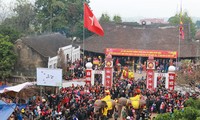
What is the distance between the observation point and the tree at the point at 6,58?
2497 cm

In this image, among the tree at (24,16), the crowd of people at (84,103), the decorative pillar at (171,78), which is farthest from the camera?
the tree at (24,16)

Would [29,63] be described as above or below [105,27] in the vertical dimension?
below

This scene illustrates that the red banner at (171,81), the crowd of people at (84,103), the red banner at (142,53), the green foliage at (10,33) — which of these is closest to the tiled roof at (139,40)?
the red banner at (142,53)

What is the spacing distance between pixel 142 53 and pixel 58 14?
527 inches

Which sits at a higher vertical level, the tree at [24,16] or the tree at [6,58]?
the tree at [24,16]

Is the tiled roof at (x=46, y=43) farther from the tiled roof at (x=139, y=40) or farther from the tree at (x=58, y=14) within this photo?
the tree at (x=58, y=14)

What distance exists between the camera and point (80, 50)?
3797 cm

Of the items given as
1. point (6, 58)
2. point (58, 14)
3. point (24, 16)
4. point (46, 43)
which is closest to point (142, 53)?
point (46, 43)

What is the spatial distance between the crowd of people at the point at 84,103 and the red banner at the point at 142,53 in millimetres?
9692

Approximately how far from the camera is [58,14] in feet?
142

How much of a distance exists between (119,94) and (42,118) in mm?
5734

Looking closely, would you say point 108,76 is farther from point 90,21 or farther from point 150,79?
point 90,21

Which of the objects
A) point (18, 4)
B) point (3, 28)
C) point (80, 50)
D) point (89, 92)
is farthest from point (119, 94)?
point (18, 4)

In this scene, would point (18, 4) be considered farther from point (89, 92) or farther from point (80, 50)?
point (89, 92)
